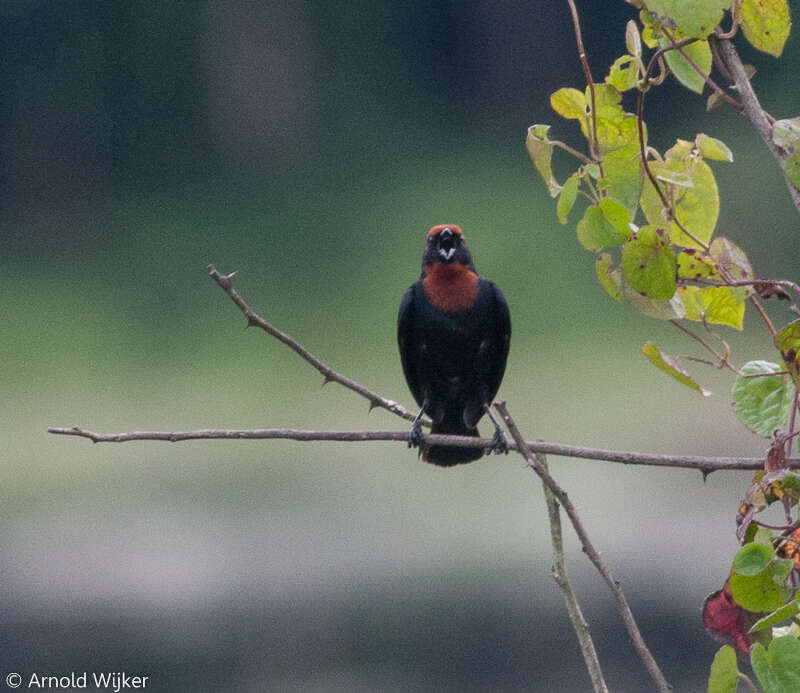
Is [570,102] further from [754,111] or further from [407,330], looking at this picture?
[407,330]

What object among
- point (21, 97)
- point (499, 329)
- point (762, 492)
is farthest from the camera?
point (21, 97)

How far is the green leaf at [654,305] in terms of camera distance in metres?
1.78

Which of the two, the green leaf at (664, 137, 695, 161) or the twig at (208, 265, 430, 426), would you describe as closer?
the green leaf at (664, 137, 695, 161)

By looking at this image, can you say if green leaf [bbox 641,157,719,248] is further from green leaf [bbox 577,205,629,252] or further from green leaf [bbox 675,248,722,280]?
green leaf [bbox 577,205,629,252]

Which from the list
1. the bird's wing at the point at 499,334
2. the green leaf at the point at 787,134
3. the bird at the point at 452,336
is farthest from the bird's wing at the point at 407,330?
the green leaf at the point at 787,134

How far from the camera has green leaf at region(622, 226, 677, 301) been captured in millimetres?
1660

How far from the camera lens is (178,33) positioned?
1576 cm

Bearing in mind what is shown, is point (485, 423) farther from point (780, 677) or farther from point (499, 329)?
point (780, 677)

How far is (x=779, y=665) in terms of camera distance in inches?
56.7

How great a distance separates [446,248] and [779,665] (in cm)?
270

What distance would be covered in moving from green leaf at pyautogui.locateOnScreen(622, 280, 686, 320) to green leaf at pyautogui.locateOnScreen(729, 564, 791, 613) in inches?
15.7

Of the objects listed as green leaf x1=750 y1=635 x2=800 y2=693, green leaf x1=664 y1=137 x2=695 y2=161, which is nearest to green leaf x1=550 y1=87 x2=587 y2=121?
green leaf x1=664 y1=137 x2=695 y2=161

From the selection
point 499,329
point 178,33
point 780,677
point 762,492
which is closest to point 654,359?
point 762,492

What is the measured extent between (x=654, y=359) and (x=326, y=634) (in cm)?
663
